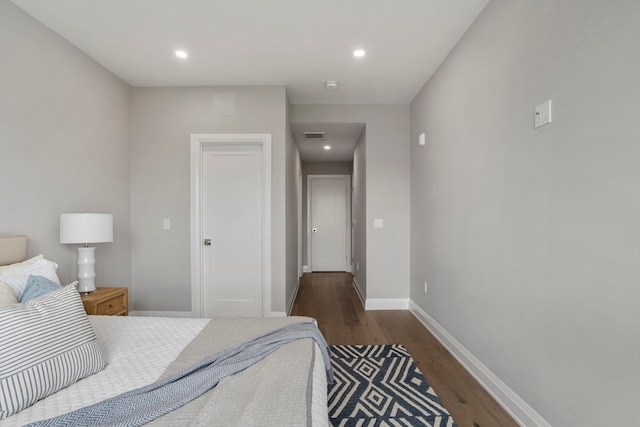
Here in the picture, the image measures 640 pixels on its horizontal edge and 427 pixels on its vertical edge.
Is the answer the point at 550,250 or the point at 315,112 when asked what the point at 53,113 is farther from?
the point at 550,250

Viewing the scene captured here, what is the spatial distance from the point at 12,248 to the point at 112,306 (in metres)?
0.81

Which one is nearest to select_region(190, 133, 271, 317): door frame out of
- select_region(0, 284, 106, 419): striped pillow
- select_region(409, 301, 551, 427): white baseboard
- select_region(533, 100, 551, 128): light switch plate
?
select_region(409, 301, 551, 427): white baseboard

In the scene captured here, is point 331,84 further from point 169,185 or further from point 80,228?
point 80,228

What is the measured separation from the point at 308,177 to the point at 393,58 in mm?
3980

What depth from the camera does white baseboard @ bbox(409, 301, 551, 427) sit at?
5.31 feet

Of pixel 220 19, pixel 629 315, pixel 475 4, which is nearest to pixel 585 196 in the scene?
pixel 629 315

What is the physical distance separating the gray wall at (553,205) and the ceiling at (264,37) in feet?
1.37

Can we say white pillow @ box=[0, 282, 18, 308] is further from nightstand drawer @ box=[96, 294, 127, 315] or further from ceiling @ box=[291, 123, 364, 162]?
ceiling @ box=[291, 123, 364, 162]

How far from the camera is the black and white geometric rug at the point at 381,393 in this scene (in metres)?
1.72

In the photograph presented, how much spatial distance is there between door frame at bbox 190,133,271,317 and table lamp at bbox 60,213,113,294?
931mm

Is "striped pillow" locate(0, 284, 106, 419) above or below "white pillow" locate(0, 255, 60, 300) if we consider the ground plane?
below

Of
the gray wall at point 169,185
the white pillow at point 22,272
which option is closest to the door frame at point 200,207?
the gray wall at point 169,185

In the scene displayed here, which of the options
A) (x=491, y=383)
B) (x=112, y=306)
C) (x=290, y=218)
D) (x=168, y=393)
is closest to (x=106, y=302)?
(x=112, y=306)

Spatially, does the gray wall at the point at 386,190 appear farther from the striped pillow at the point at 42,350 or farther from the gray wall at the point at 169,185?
the striped pillow at the point at 42,350
